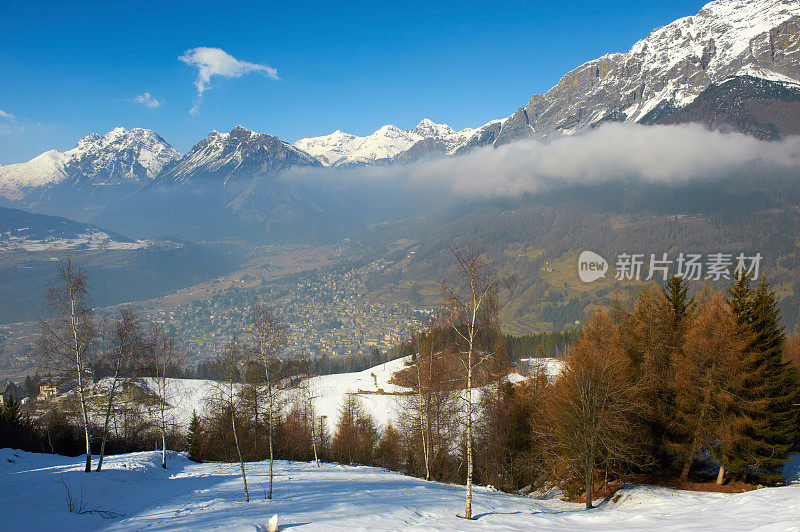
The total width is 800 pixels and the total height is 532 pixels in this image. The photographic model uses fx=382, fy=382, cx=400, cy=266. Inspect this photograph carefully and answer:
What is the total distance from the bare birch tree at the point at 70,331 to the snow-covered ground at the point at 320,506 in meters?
3.85

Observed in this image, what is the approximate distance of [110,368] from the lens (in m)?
19.9

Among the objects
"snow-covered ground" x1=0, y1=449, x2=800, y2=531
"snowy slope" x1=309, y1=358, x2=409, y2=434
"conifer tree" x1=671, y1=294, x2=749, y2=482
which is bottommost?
"snowy slope" x1=309, y1=358, x2=409, y2=434

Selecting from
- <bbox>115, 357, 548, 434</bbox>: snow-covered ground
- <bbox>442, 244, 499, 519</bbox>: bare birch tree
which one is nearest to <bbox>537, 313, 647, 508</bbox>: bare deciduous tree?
<bbox>442, 244, 499, 519</bbox>: bare birch tree

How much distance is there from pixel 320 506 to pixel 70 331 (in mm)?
15323

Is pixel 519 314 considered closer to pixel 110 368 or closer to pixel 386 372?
pixel 386 372

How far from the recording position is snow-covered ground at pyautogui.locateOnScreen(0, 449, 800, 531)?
10844 mm

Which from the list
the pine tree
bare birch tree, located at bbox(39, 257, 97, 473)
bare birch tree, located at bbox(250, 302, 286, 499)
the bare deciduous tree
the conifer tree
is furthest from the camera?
bare birch tree, located at bbox(39, 257, 97, 473)

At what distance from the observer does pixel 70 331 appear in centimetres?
1870

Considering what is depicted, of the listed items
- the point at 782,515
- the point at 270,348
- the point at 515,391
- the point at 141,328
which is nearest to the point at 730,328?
the point at 782,515

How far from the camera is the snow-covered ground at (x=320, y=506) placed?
427 inches

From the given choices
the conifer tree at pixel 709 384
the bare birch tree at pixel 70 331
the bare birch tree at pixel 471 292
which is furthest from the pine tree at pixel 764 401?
the bare birch tree at pixel 70 331

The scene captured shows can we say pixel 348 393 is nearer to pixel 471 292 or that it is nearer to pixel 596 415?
pixel 596 415

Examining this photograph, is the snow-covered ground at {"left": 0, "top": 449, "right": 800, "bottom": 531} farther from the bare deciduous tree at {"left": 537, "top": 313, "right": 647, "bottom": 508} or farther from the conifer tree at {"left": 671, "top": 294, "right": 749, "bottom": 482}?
the conifer tree at {"left": 671, "top": 294, "right": 749, "bottom": 482}

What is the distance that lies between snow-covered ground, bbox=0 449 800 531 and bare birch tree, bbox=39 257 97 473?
3848mm
